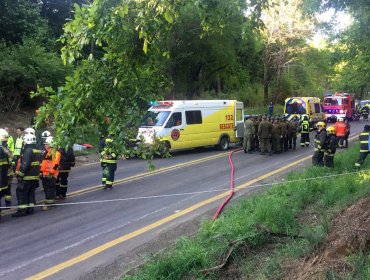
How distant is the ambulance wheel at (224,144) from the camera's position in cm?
1999

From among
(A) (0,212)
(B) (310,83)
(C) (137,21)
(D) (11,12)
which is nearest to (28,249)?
(A) (0,212)

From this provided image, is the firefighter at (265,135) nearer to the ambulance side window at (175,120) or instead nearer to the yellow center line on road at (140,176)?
the yellow center line on road at (140,176)

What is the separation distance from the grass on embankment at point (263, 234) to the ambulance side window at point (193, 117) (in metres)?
8.69

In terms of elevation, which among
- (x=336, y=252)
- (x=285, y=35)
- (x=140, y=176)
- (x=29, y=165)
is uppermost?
(x=285, y=35)

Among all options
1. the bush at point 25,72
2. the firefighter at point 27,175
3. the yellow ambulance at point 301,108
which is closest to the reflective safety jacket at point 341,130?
the yellow ambulance at point 301,108

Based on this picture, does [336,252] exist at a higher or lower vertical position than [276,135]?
lower

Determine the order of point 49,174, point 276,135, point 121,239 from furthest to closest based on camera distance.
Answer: point 276,135 < point 49,174 < point 121,239

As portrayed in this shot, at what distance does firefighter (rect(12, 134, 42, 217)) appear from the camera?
8922 millimetres

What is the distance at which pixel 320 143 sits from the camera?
38.5 ft

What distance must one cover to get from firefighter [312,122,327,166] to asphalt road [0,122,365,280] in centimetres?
125

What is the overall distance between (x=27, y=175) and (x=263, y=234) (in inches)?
203

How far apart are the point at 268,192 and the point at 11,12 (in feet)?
57.6

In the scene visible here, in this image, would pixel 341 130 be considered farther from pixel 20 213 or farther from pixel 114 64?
pixel 114 64

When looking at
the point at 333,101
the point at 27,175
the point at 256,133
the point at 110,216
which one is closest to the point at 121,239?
the point at 110,216
